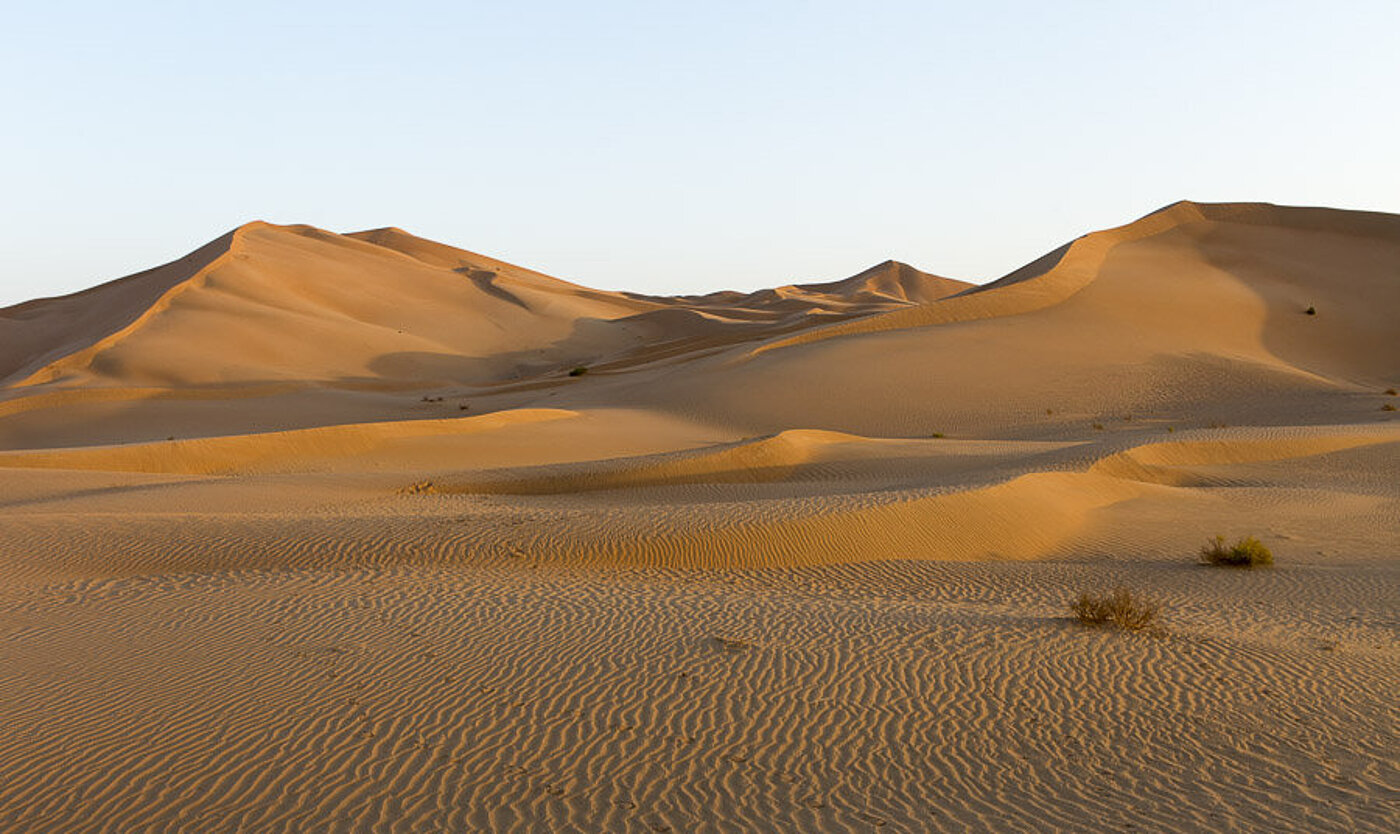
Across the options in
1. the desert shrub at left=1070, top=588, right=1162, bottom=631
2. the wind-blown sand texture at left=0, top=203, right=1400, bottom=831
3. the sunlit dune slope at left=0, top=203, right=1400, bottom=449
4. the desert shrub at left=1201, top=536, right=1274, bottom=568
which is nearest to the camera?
the wind-blown sand texture at left=0, top=203, right=1400, bottom=831

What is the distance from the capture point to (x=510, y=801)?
18.9 feet

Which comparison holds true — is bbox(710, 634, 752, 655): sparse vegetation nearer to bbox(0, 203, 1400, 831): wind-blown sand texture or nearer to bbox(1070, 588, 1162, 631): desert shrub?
bbox(0, 203, 1400, 831): wind-blown sand texture

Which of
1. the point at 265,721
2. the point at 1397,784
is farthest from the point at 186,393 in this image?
the point at 1397,784

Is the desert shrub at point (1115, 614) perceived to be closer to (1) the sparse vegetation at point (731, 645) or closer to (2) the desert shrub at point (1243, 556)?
(1) the sparse vegetation at point (731, 645)

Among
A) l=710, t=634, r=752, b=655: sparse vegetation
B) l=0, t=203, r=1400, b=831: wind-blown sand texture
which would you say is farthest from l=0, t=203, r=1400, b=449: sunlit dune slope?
l=710, t=634, r=752, b=655: sparse vegetation

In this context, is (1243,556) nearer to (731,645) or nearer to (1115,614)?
(1115,614)

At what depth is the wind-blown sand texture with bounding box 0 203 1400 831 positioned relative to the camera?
592cm

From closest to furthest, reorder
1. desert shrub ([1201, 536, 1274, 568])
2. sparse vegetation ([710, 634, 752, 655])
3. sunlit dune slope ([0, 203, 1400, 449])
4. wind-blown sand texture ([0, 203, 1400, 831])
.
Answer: wind-blown sand texture ([0, 203, 1400, 831]) < sparse vegetation ([710, 634, 752, 655]) < desert shrub ([1201, 536, 1274, 568]) < sunlit dune slope ([0, 203, 1400, 449])

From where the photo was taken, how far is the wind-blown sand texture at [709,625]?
5.92 meters

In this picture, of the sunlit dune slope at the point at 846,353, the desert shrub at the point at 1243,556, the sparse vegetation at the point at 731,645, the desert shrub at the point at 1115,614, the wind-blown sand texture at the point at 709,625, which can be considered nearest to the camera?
the wind-blown sand texture at the point at 709,625

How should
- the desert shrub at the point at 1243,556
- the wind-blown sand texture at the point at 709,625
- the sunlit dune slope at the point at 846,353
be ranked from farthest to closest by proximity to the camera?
the sunlit dune slope at the point at 846,353
the desert shrub at the point at 1243,556
the wind-blown sand texture at the point at 709,625

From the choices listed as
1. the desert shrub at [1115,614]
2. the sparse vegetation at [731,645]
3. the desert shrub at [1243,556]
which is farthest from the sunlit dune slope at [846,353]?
the sparse vegetation at [731,645]

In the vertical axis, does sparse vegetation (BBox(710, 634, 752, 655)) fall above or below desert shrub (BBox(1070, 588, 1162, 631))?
above

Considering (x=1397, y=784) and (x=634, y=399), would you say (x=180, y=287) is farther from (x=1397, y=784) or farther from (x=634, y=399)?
(x=1397, y=784)
